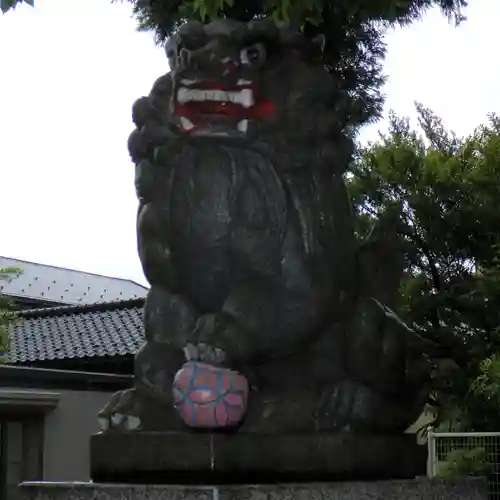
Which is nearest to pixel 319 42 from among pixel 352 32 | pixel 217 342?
pixel 217 342

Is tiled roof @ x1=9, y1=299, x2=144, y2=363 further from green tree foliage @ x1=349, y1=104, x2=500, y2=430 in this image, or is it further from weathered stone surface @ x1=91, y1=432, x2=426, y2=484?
weathered stone surface @ x1=91, y1=432, x2=426, y2=484

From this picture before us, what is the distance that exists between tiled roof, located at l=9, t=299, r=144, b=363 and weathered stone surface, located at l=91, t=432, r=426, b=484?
6684 millimetres

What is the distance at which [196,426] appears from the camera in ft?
9.76

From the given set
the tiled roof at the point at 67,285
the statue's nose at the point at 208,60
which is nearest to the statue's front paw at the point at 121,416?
the statue's nose at the point at 208,60

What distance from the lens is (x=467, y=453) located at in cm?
773

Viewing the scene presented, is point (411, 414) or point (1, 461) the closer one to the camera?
point (411, 414)

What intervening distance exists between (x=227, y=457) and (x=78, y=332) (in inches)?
328

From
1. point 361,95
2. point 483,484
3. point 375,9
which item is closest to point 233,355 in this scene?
point 483,484

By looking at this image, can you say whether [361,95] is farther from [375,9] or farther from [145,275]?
[145,275]

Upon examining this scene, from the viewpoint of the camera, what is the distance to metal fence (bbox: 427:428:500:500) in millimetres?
7574

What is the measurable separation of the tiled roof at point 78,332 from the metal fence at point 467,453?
3428mm

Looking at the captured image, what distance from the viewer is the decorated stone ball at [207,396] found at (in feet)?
9.66

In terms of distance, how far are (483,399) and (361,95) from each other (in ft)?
9.07

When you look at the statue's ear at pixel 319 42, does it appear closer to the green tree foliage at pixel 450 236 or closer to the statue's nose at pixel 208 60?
the statue's nose at pixel 208 60
